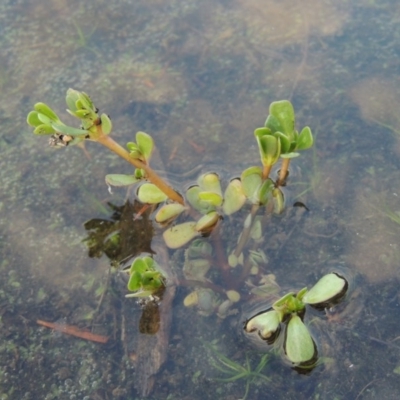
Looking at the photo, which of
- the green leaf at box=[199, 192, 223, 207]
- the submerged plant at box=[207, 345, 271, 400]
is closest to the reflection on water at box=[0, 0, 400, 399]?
the submerged plant at box=[207, 345, 271, 400]

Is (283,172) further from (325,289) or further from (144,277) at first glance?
(144,277)

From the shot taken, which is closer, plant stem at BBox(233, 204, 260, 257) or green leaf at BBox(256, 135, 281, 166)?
green leaf at BBox(256, 135, 281, 166)

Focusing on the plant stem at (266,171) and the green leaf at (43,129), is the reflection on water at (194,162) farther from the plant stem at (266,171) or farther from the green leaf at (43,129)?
the green leaf at (43,129)

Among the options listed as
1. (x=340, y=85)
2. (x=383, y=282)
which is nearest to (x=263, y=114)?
(x=340, y=85)

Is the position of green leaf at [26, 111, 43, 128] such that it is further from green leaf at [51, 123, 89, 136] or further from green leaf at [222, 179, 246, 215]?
green leaf at [222, 179, 246, 215]

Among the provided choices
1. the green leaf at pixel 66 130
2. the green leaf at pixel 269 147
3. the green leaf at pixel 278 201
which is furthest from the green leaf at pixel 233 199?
the green leaf at pixel 66 130
